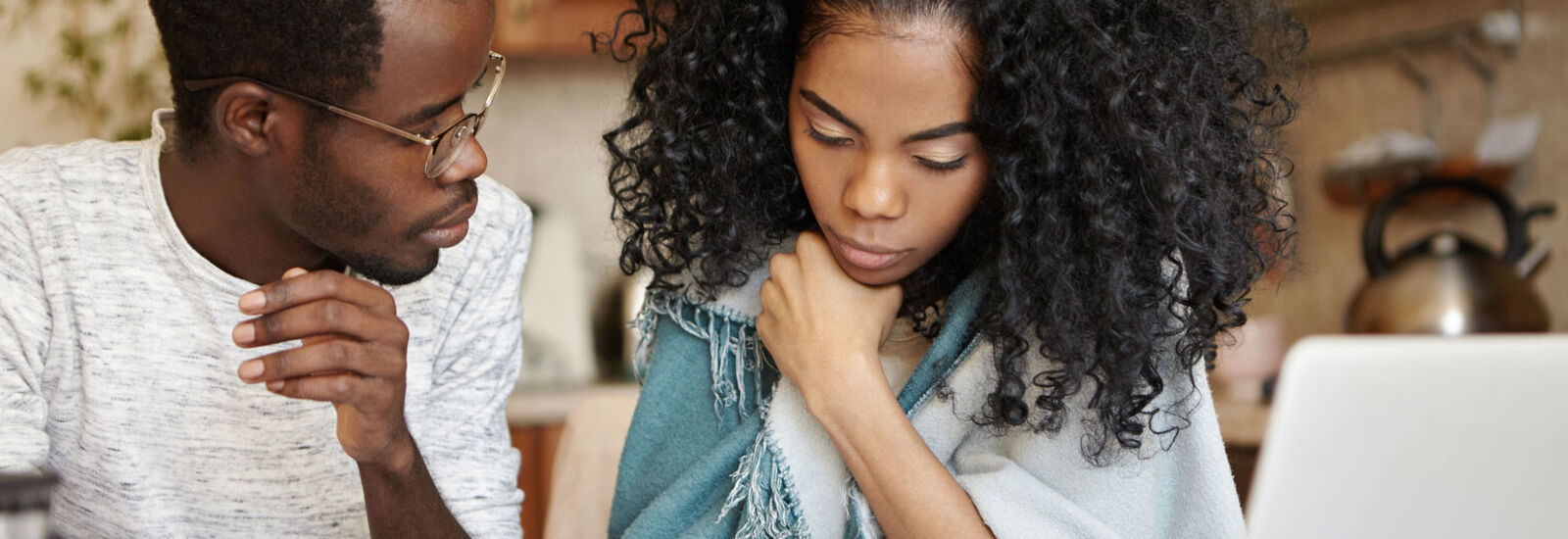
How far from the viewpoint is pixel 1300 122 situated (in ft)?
6.29

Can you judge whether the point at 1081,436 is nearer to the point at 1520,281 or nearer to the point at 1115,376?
the point at 1115,376

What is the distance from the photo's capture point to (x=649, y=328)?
1176 millimetres

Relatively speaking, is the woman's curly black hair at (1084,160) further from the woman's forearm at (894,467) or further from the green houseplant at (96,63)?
the green houseplant at (96,63)

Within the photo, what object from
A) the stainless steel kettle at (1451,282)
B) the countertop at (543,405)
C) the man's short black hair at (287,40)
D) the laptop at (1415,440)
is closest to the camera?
the laptop at (1415,440)

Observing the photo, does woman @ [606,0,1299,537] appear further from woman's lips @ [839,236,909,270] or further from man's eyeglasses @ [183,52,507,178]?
man's eyeglasses @ [183,52,507,178]

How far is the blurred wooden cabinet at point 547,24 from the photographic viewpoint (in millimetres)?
2463

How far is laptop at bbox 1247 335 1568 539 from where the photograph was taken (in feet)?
1.81

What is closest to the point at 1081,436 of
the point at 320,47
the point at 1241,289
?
the point at 1241,289

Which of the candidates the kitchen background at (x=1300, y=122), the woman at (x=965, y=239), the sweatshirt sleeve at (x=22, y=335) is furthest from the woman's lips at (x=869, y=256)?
the kitchen background at (x=1300, y=122)

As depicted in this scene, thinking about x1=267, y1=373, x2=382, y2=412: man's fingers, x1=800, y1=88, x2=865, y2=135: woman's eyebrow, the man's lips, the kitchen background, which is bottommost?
x1=267, y1=373, x2=382, y2=412: man's fingers

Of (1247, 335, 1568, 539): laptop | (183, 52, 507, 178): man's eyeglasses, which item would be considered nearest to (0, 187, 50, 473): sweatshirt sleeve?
(183, 52, 507, 178): man's eyeglasses

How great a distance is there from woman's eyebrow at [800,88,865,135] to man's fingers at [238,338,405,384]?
0.34m

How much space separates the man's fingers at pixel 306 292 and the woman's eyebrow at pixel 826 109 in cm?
33

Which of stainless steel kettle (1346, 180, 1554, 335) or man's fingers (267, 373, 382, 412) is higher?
stainless steel kettle (1346, 180, 1554, 335)
